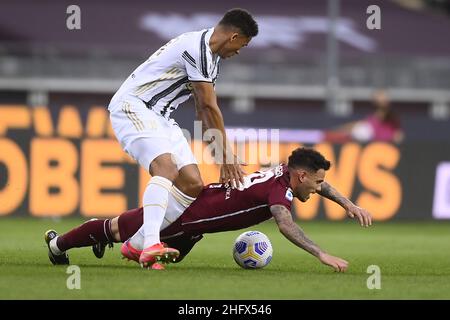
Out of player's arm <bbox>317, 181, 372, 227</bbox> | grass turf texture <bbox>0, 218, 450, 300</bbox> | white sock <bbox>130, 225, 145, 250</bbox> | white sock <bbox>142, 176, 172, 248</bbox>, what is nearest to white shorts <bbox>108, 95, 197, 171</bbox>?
white sock <bbox>142, 176, 172, 248</bbox>

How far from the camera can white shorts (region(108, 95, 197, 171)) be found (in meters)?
9.09

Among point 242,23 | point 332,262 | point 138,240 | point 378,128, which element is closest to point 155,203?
point 138,240

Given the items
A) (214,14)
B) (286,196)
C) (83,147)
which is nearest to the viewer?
(286,196)

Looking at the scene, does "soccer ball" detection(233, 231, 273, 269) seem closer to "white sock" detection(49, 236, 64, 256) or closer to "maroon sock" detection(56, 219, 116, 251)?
"maroon sock" detection(56, 219, 116, 251)

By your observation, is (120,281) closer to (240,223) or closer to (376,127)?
(240,223)

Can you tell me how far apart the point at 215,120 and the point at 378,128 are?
33.3 feet

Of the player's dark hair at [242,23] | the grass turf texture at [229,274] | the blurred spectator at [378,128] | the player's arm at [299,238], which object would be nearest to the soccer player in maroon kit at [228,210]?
the player's arm at [299,238]

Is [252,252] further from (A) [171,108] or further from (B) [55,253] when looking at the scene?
(B) [55,253]

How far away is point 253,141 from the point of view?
17.3 m

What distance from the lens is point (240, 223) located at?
30.5 feet

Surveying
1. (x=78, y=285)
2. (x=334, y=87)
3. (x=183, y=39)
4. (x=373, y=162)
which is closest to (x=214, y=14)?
(x=334, y=87)

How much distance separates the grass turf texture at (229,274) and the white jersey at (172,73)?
1.40 meters

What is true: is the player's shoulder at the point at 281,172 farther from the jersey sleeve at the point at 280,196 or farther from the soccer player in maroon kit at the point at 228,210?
the jersey sleeve at the point at 280,196
